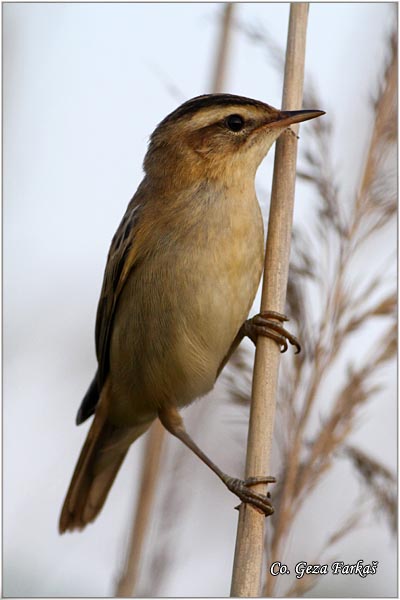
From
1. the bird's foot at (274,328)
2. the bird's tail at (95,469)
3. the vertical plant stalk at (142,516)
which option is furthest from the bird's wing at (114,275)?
the bird's foot at (274,328)

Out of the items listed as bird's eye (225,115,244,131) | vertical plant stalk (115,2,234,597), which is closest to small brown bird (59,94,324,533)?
bird's eye (225,115,244,131)

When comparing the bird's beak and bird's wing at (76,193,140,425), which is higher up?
the bird's beak

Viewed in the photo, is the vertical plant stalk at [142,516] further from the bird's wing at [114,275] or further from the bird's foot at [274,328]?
the bird's foot at [274,328]

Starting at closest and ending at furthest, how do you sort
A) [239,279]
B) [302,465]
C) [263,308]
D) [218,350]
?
[302,465], [263,308], [239,279], [218,350]

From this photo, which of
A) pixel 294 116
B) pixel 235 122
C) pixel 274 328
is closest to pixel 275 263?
pixel 274 328

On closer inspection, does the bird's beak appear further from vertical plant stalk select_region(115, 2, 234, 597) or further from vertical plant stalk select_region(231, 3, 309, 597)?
vertical plant stalk select_region(115, 2, 234, 597)

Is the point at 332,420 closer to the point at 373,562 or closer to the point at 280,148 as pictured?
the point at 373,562

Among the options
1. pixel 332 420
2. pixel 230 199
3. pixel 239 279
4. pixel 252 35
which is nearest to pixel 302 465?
pixel 332 420
